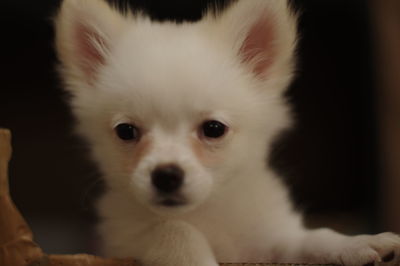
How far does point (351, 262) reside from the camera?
1.36 meters

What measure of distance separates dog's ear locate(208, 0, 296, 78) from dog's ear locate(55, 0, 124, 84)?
288 mm

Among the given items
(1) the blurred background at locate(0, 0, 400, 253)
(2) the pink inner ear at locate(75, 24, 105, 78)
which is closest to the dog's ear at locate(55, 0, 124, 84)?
(2) the pink inner ear at locate(75, 24, 105, 78)

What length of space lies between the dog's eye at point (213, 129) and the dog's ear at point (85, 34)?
15.2 inches

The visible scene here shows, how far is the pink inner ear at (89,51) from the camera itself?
5.08 ft

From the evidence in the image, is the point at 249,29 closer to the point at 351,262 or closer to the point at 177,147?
the point at 177,147

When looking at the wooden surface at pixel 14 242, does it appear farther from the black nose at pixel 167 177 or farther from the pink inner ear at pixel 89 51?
the pink inner ear at pixel 89 51

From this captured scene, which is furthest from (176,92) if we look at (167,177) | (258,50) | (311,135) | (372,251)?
(311,135)

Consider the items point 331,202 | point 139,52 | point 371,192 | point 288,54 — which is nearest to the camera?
point 139,52

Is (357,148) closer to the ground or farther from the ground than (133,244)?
farther from the ground

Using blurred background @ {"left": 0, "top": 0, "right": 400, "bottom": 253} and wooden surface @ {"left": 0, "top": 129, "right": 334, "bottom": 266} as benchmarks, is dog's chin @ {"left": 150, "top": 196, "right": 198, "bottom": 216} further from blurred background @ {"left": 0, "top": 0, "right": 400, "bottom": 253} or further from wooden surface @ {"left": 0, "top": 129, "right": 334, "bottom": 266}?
blurred background @ {"left": 0, "top": 0, "right": 400, "bottom": 253}

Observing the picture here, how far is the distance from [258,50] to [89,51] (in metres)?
0.48

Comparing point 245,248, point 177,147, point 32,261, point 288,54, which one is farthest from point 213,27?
point 32,261

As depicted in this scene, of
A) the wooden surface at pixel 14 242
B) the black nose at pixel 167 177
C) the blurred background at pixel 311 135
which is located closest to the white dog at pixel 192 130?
the black nose at pixel 167 177

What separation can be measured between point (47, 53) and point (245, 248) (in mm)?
1827
